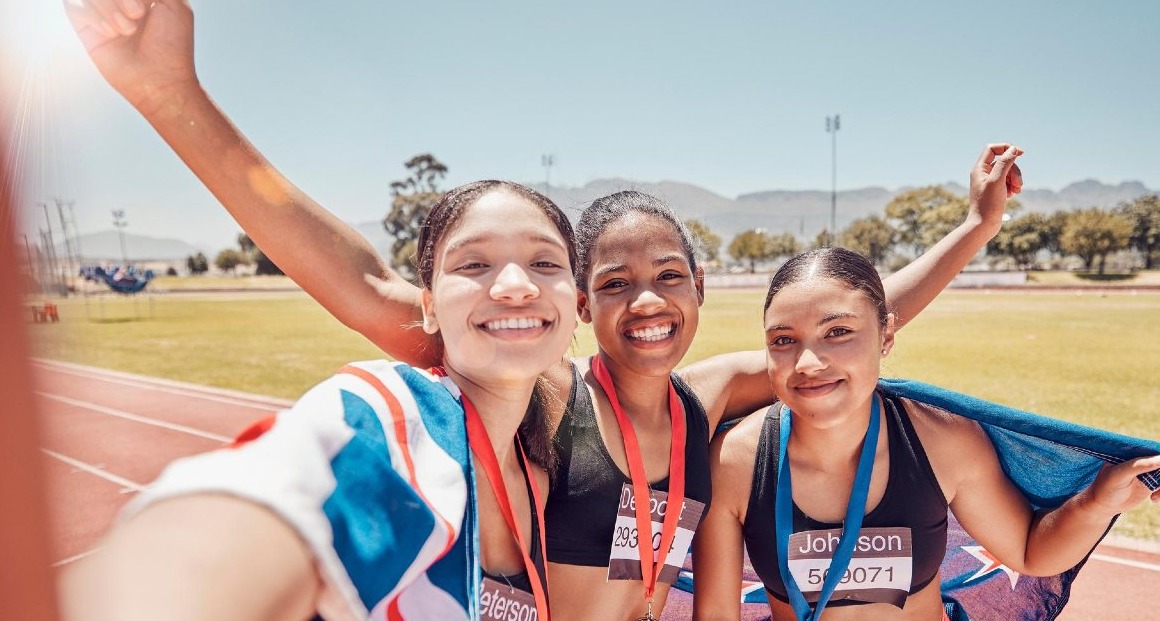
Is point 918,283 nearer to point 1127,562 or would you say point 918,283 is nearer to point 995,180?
point 995,180

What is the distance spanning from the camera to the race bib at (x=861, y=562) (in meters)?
2.36

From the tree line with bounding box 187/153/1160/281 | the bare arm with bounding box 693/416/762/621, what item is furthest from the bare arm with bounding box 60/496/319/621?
the tree line with bounding box 187/153/1160/281

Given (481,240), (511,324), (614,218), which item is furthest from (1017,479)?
(481,240)

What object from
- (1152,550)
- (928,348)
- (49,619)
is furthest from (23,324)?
(928,348)

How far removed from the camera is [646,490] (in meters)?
2.25

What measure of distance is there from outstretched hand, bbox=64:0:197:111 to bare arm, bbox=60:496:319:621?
4.06 ft

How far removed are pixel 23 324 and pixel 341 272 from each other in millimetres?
1526

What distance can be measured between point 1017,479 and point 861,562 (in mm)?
807

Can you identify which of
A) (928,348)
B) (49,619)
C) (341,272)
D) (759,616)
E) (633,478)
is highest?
(341,272)

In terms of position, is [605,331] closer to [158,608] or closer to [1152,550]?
[158,608]

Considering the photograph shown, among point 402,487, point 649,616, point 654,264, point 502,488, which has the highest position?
point 654,264

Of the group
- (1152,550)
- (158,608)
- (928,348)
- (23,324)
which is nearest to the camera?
(23,324)

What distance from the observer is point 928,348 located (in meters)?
16.5

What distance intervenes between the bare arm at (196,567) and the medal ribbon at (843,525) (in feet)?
6.05
